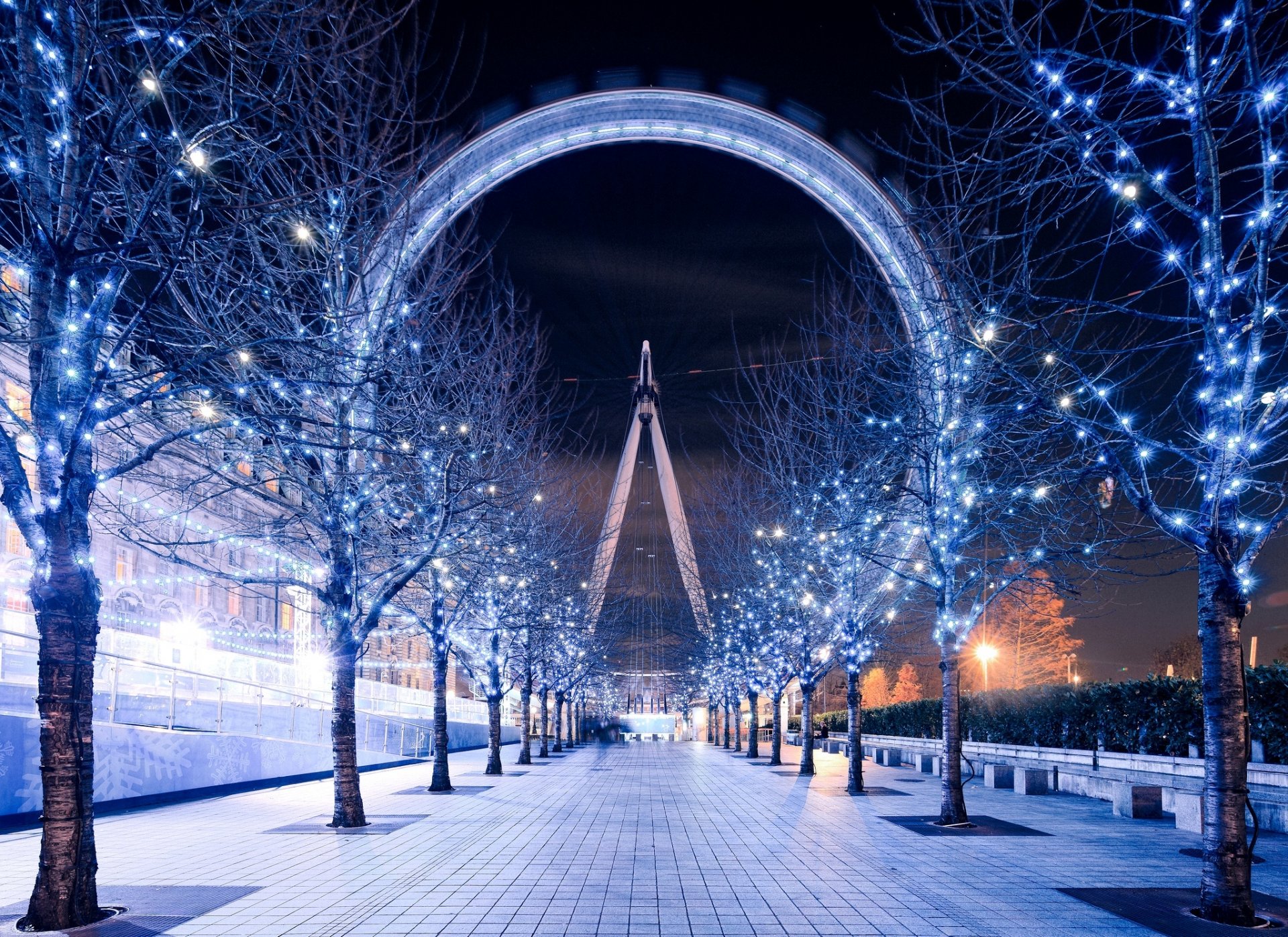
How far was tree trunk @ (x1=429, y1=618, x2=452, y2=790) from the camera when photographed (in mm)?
21516

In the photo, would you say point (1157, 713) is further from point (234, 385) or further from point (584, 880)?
point (234, 385)

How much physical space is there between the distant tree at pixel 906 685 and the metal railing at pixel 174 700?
70126 mm

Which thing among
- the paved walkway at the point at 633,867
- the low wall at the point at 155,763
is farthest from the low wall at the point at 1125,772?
the low wall at the point at 155,763

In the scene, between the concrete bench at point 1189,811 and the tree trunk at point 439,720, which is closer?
the concrete bench at point 1189,811

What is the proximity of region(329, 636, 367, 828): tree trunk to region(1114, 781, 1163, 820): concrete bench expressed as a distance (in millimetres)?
12599

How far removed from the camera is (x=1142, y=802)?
16.4 metres

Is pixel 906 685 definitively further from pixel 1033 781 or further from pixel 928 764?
pixel 1033 781

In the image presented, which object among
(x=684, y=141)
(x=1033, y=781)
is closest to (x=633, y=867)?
(x=1033, y=781)

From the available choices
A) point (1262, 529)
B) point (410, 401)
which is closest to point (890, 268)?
point (410, 401)

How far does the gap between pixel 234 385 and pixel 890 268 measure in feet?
95.4

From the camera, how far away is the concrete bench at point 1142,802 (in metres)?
16.4

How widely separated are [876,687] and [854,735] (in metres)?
77.2

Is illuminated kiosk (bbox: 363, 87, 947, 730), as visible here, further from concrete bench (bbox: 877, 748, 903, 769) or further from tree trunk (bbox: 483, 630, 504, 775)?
concrete bench (bbox: 877, 748, 903, 769)

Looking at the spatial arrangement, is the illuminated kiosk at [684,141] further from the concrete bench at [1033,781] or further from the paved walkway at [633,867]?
the paved walkway at [633,867]
